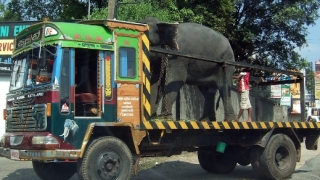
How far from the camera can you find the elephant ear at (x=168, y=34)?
909 centimetres

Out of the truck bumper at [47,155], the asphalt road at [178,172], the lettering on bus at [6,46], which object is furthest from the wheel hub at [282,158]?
the lettering on bus at [6,46]

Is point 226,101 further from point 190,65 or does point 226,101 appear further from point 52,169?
point 52,169

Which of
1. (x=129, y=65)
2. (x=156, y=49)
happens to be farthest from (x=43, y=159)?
(x=156, y=49)

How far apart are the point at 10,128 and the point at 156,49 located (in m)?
2.82

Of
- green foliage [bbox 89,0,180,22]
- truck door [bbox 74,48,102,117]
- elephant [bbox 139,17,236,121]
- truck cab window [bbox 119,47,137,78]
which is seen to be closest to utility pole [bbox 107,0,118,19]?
green foliage [bbox 89,0,180,22]

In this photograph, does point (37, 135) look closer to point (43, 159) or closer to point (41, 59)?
point (43, 159)

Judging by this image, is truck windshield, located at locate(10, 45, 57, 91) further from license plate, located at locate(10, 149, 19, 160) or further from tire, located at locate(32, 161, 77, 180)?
tire, located at locate(32, 161, 77, 180)

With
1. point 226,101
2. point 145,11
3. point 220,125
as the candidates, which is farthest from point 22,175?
point 145,11

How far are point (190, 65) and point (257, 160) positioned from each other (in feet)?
7.99

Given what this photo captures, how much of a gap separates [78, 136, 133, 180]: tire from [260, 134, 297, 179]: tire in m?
3.35

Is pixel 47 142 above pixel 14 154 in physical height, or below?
above

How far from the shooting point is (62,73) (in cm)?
774

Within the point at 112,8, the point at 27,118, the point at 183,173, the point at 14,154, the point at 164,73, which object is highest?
the point at 112,8

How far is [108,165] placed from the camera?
26.5 ft
